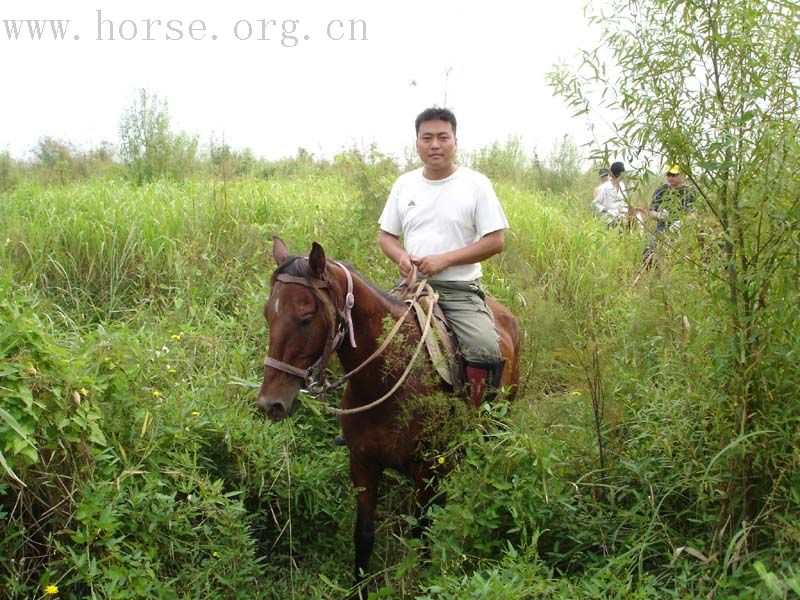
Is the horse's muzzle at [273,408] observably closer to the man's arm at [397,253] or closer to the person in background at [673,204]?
the man's arm at [397,253]

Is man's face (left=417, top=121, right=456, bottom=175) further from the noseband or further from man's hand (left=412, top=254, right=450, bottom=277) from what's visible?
the noseband

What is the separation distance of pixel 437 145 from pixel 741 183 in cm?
201

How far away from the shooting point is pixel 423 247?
183 inches

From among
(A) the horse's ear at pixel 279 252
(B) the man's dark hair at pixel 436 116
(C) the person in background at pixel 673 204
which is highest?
(B) the man's dark hair at pixel 436 116

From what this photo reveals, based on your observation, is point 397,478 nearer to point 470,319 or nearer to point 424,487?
point 424,487

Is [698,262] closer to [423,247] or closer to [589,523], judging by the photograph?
[589,523]

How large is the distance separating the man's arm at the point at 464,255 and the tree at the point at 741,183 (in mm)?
1261

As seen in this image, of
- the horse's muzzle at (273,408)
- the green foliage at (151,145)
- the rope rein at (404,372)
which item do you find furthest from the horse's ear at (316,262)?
the green foliage at (151,145)

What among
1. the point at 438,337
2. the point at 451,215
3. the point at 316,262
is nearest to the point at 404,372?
the point at 438,337

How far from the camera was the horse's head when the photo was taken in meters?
3.58

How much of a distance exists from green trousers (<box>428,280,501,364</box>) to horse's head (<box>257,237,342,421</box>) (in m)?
0.94

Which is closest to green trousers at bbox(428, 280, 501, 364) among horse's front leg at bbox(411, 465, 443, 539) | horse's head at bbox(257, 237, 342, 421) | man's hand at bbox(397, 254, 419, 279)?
man's hand at bbox(397, 254, 419, 279)

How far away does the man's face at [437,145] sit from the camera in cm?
466

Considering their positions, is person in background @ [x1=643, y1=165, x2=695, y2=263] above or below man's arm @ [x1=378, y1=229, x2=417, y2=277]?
above
